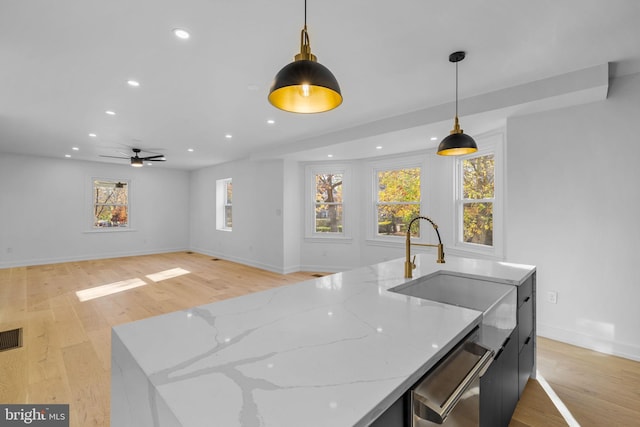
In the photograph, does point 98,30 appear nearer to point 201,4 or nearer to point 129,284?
point 201,4

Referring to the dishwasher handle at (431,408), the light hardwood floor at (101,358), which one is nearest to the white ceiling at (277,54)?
the dishwasher handle at (431,408)

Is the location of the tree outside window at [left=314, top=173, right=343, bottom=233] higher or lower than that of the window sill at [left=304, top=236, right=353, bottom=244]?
higher

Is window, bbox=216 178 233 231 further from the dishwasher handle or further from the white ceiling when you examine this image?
the dishwasher handle

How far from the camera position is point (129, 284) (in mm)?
5094

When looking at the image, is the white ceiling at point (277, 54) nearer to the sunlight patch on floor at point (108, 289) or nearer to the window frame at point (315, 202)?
the window frame at point (315, 202)

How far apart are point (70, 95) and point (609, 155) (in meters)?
5.48

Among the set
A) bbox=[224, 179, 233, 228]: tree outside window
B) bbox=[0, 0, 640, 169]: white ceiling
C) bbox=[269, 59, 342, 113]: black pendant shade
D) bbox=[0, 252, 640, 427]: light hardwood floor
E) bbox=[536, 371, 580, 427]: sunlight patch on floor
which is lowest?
bbox=[536, 371, 580, 427]: sunlight patch on floor

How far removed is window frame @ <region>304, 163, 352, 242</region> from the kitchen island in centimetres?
462

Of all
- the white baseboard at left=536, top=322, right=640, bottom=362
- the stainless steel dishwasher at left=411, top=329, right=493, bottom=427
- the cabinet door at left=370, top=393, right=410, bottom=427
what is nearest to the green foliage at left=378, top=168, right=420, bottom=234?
the white baseboard at left=536, top=322, right=640, bottom=362

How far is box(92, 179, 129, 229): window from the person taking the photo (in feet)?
24.7

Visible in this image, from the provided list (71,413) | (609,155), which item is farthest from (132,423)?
(609,155)

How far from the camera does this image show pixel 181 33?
6.85 feet

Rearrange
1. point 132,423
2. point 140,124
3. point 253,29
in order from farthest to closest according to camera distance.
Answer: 1. point 140,124
2. point 253,29
3. point 132,423

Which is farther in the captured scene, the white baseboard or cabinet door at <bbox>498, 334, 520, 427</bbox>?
the white baseboard
